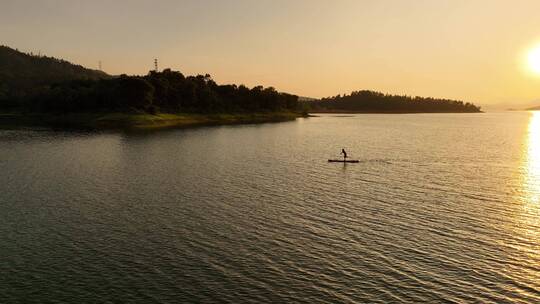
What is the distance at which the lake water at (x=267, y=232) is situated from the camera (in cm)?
3400

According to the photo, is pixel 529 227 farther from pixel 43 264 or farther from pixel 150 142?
pixel 150 142

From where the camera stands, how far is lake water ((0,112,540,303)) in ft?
112

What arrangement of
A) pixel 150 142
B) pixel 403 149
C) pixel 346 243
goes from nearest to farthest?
pixel 346 243 → pixel 403 149 → pixel 150 142

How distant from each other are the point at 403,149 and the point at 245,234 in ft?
297

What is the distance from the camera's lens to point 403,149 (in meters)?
126

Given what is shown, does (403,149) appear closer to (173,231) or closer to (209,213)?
(209,213)

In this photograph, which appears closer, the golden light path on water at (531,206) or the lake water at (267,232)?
the lake water at (267,232)

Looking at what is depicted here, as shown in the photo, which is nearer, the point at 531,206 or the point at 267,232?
the point at 267,232

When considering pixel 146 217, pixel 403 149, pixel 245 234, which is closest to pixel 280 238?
pixel 245 234

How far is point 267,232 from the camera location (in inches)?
1865

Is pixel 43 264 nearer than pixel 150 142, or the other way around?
pixel 43 264

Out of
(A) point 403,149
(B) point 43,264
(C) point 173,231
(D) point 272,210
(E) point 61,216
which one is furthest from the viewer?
(A) point 403,149

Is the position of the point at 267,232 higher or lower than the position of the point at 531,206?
lower

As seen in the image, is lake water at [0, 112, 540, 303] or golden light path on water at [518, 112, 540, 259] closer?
lake water at [0, 112, 540, 303]
